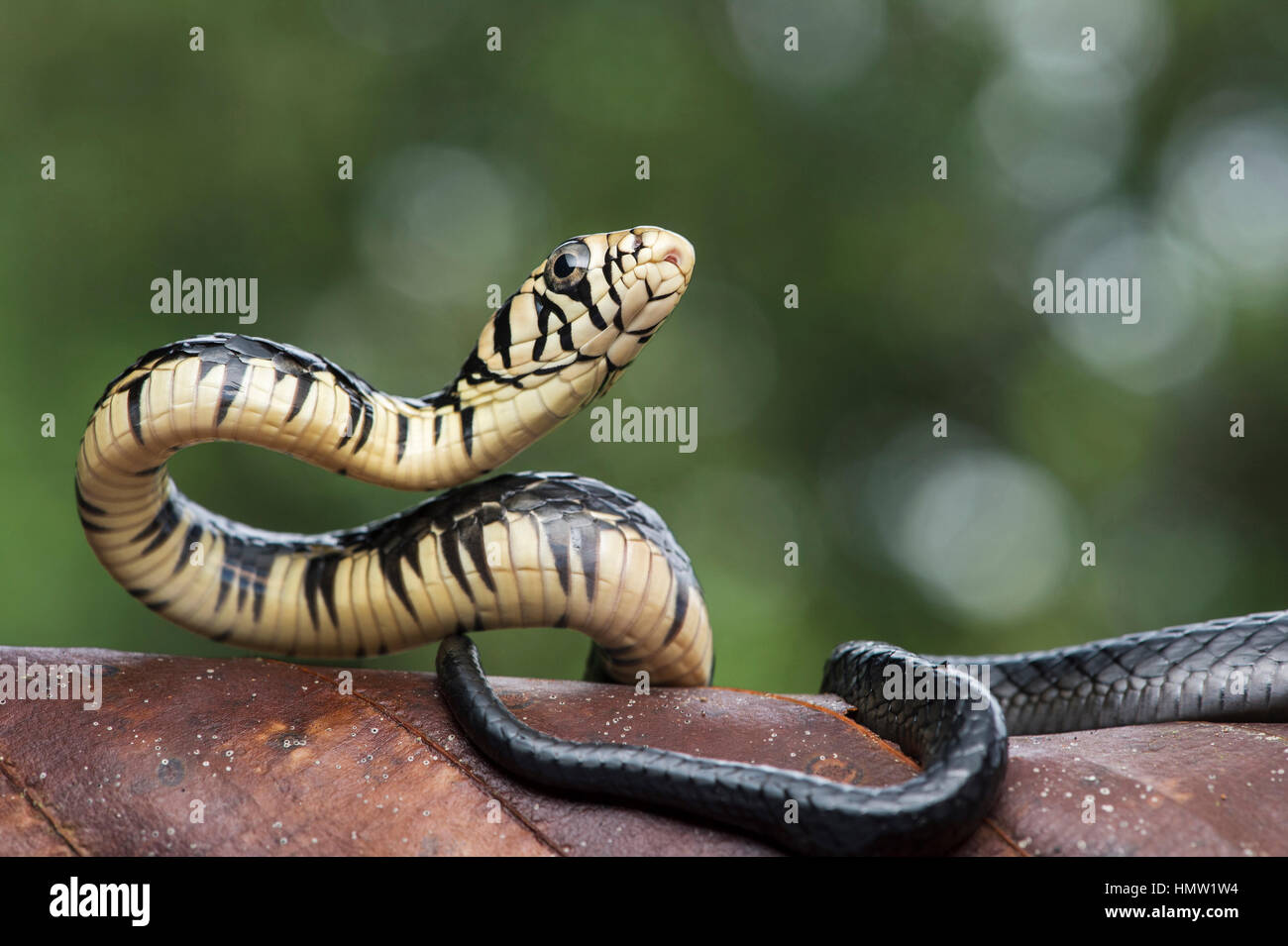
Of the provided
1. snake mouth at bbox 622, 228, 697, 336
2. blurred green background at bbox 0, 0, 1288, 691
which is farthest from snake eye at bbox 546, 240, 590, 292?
blurred green background at bbox 0, 0, 1288, 691

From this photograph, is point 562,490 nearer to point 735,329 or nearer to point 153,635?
point 735,329

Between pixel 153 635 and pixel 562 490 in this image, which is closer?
pixel 562 490

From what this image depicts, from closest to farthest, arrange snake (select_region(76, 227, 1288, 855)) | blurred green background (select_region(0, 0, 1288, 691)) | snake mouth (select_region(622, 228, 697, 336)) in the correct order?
snake (select_region(76, 227, 1288, 855)) → snake mouth (select_region(622, 228, 697, 336)) → blurred green background (select_region(0, 0, 1288, 691))

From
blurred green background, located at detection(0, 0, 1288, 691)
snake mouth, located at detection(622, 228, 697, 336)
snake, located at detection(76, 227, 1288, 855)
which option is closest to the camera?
snake, located at detection(76, 227, 1288, 855)

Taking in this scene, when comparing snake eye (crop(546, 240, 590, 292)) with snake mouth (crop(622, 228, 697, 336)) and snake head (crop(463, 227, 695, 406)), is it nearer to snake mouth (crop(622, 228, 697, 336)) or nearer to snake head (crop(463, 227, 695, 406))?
snake head (crop(463, 227, 695, 406))

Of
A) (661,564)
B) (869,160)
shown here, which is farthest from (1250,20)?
(661,564)

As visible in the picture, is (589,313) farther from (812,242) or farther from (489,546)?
(812,242)

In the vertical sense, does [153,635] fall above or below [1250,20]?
below
